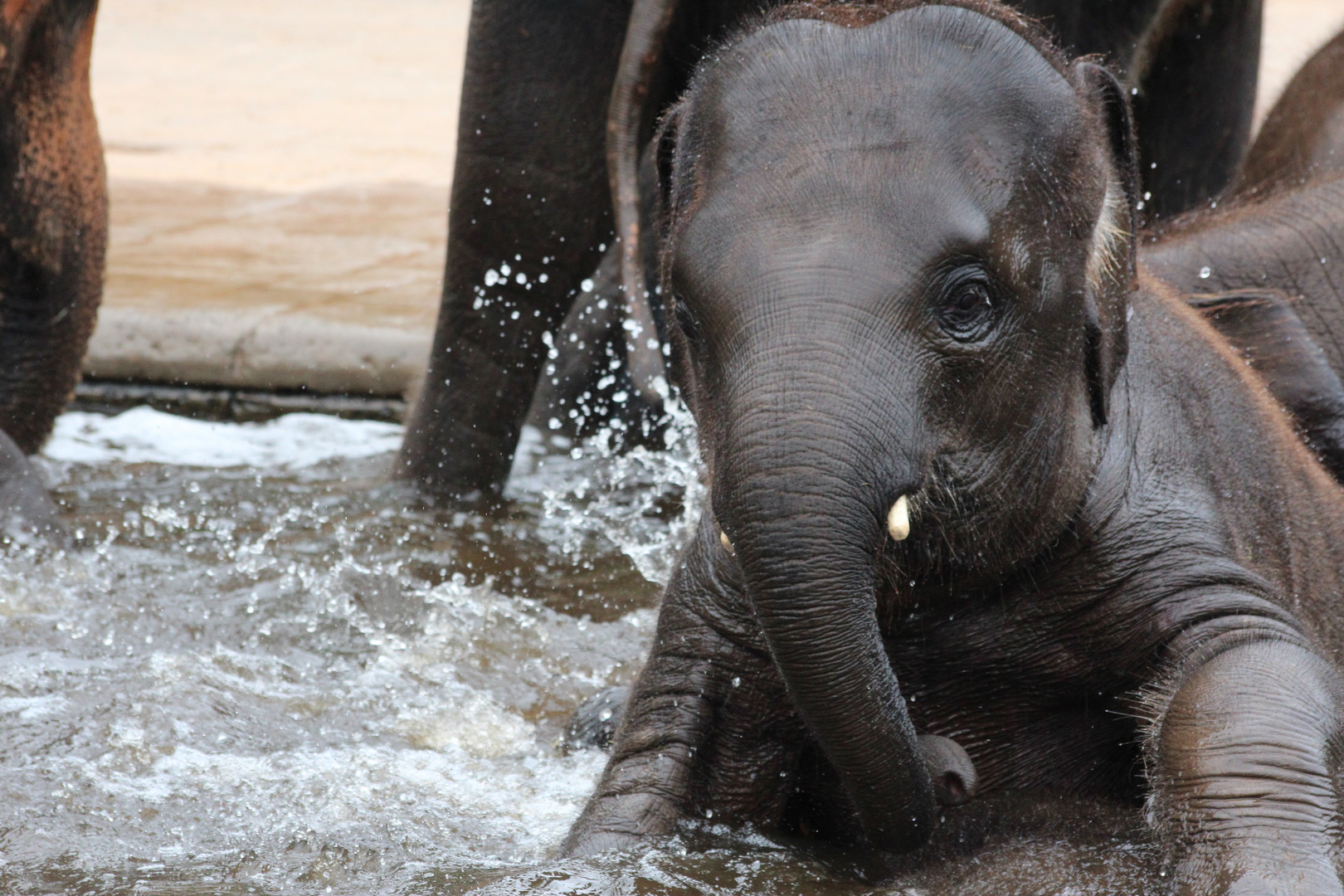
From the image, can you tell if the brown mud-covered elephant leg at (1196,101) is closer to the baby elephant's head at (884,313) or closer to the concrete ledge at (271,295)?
the concrete ledge at (271,295)

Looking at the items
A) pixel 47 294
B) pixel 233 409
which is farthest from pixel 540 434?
pixel 47 294

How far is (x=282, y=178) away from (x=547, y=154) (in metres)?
5.44

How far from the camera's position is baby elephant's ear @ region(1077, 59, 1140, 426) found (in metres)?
2.73

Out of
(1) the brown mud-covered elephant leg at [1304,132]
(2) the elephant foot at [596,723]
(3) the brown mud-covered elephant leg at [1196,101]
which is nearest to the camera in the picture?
(2) the elephant foot at [596,723]

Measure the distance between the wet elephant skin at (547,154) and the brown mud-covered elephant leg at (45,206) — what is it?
3.00 feet

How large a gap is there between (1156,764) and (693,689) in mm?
687

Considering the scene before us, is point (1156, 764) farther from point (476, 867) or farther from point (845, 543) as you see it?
point (476, 867)

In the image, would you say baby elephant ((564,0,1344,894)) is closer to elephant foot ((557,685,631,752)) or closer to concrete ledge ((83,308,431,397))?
elephant foot ((557,685,631,752))

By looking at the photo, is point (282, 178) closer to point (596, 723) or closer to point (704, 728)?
point (596, 723)

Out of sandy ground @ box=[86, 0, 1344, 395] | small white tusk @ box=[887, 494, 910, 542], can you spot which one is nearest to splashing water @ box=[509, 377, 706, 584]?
sandy ground @ box=[86, 0, 1344, 395]

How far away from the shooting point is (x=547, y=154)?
5125mm

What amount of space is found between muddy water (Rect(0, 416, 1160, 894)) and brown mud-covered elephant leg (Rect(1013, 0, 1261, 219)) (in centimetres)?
154

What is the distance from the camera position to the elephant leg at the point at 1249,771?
97.2 inches

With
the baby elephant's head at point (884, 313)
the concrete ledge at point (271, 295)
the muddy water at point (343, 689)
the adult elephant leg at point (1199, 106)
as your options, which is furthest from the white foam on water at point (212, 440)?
the baby elephant's head at point (884, 313)
